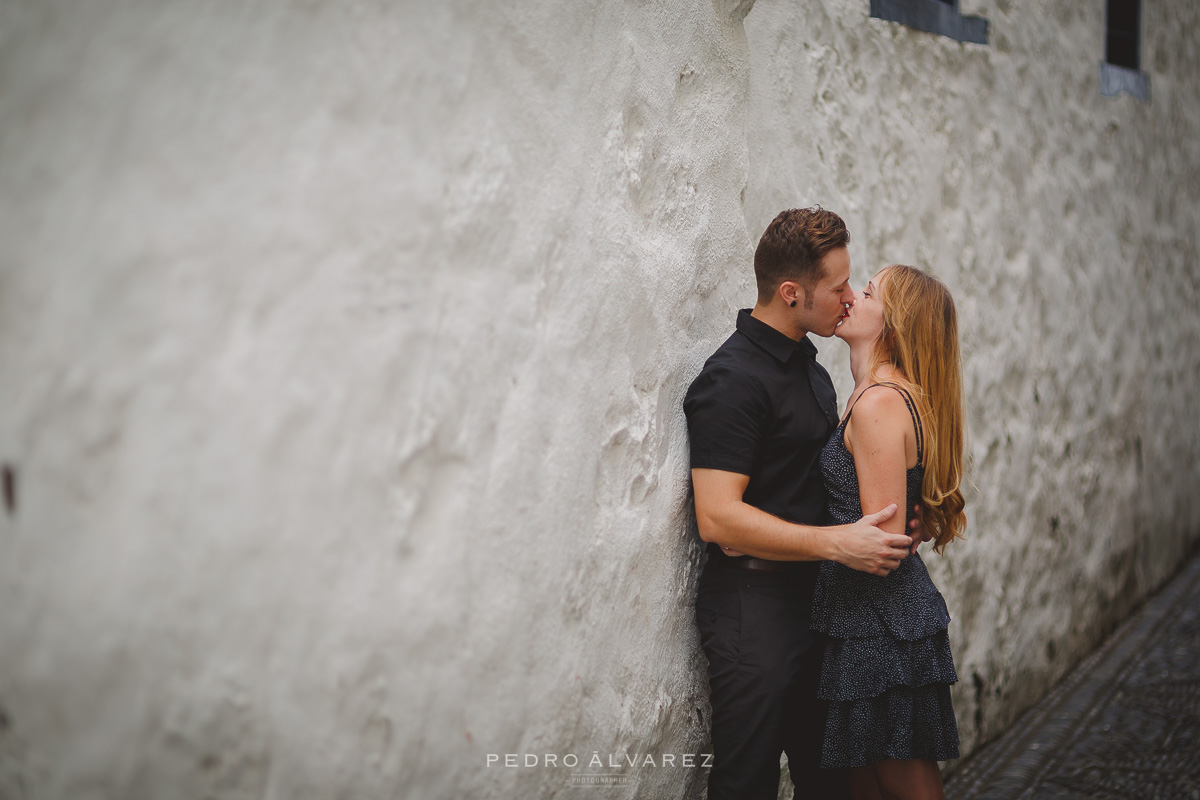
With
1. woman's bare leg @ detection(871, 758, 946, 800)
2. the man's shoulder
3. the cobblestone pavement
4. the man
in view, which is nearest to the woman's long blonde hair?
the man

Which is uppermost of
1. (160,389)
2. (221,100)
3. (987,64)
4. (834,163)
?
(987,64)

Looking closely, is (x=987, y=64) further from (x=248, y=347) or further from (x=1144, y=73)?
(x=248, y=347)

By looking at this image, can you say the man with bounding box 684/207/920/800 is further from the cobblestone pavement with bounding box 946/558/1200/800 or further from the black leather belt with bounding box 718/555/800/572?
the cobblestone pavement with bounding box 946/558/1200/800

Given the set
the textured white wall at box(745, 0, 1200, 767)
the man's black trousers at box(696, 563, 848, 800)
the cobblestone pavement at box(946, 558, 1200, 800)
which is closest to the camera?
the man's black trousers at box(696, 563, 848, 800)

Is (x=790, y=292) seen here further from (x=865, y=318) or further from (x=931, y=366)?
(x=931, y=366)

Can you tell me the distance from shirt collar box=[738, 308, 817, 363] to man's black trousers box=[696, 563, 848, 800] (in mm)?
531

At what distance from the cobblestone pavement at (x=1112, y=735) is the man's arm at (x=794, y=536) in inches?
79.7

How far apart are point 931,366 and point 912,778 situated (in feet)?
3.38

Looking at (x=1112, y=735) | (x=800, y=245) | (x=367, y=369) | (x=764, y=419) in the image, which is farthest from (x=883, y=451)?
(x=1112, y=735)

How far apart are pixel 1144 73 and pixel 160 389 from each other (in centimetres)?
596

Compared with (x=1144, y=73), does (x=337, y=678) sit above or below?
below

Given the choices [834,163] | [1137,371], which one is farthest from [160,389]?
[1137,371]

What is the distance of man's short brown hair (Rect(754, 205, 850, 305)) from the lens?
7.47 ft

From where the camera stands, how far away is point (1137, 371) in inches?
213
